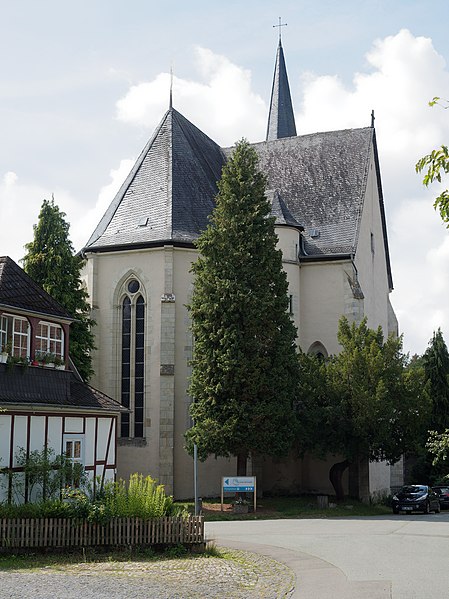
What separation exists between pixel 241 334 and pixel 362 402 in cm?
488

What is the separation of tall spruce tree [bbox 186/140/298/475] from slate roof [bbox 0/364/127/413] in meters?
4.89

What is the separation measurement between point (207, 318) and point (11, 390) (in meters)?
9.59

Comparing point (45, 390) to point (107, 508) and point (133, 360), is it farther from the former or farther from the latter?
point (133, 360)

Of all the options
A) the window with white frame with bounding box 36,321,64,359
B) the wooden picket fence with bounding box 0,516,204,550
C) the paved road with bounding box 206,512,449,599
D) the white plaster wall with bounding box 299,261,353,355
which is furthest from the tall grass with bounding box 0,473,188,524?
the white plaster wall with bounding box 299,261,353,355

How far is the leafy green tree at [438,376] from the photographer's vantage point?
46.8 metres

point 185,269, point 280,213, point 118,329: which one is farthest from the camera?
point 280,213

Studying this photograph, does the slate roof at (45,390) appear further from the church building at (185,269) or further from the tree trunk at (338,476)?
the tree trunk at (338,476)

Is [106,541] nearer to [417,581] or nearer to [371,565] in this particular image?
[371,565]

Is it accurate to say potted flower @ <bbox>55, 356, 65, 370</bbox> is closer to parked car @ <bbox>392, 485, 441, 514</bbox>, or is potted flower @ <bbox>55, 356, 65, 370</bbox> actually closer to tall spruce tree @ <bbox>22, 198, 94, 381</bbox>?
tall spruce tree @ <bbox>22, 198, 94, 381</bbox>

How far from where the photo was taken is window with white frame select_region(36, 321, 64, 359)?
72.5 feet

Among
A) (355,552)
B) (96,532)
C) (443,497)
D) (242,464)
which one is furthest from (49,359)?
(443,497)

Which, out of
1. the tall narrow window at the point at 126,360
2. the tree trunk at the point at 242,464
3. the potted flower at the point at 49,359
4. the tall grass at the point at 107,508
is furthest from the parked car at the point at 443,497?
the tall grass at the point at 107,508

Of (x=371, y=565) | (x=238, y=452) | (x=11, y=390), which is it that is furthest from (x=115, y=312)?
(x=371, y=565)

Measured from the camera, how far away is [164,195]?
3488cm
